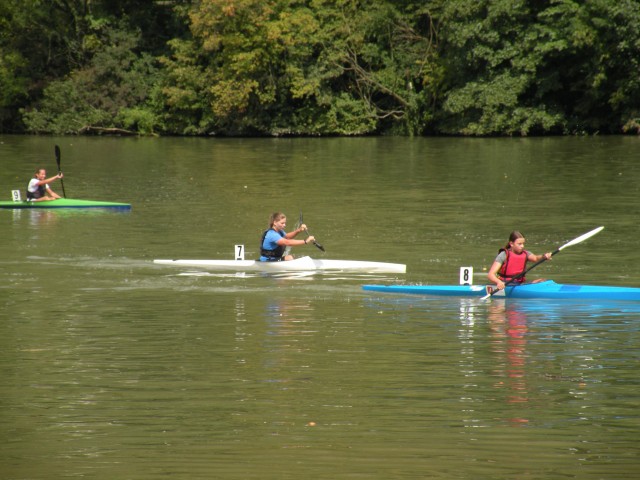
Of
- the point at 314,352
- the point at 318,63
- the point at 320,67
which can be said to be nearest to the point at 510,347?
the point at 314,352

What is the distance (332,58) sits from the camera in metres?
Answer: 55.7

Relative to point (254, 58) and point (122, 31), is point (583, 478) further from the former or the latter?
point (122, 31)

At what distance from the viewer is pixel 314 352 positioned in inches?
501

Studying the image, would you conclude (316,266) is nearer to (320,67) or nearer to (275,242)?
(275,242)

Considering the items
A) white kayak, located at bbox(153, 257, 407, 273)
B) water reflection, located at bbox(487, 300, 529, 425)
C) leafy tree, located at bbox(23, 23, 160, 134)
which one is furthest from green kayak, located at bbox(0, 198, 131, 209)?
leafy tree, located at bbox(23, 23, 160, 134)

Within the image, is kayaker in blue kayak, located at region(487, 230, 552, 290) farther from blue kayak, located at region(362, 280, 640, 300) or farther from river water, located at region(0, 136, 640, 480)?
river water, located at region(0, 136, 640, 480)

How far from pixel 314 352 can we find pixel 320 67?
44.2 metres

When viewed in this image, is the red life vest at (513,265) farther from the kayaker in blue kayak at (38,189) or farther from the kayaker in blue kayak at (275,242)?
the kayaker in blue kayak at (38,189)

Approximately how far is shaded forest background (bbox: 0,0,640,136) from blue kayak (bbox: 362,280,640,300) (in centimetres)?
3259

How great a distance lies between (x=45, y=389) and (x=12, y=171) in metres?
29.1

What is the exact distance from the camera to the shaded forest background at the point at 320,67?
164ft

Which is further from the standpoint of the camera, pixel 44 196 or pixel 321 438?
pixel 44 196

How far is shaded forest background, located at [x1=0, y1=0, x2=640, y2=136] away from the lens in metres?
50.0

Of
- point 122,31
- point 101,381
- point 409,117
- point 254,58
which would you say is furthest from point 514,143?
point 101,381
